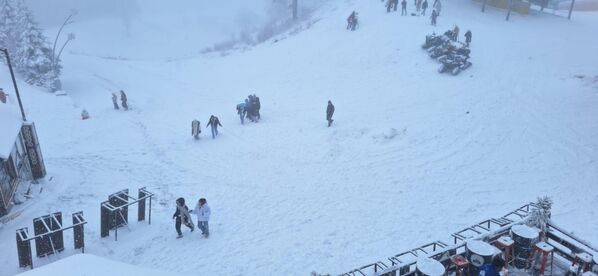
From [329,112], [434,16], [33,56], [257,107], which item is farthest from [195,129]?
[33,56]

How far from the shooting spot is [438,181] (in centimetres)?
1664

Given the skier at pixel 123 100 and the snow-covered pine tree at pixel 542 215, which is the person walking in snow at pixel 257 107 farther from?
the snow-covered pine tree at pixel 542 215

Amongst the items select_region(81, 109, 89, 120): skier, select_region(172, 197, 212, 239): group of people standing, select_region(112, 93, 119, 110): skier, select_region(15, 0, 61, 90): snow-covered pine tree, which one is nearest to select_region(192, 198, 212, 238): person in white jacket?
select_region(172, 197, 212, 239): group of people standing

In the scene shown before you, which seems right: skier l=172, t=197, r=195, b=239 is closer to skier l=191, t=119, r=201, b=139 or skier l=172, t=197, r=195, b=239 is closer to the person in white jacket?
the person in white jacket

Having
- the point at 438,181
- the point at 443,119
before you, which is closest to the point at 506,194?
the point at 438,181

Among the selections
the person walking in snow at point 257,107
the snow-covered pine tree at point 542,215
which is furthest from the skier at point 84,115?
the snow-covered pine tree at point 542,215

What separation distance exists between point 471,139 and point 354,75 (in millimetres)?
13171

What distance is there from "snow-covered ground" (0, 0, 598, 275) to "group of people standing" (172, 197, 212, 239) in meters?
0.38

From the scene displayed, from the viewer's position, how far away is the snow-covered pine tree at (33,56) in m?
36.9

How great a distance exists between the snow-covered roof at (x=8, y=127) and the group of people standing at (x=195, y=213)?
20.1ft

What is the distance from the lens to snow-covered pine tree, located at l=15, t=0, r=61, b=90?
36.9 metres

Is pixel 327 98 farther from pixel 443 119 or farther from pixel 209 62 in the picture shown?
pixel 209 62

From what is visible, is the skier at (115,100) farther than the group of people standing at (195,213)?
Yes

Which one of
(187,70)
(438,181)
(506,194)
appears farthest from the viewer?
(187,70)
